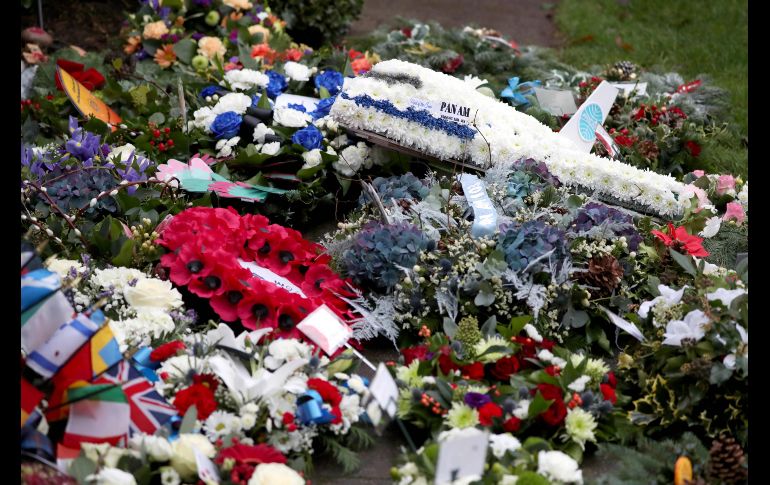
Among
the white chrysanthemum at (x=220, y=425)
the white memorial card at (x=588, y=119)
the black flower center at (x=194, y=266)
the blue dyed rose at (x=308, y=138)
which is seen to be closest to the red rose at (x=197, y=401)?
the white chrysanthemum at (x=220, y=425)

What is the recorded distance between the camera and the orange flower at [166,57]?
182 inches

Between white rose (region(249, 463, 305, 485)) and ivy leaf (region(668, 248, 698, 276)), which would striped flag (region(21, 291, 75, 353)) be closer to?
white rose (region(249, 463, 305, 485))

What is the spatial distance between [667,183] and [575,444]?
1.43 meters

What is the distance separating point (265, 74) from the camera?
4199mm

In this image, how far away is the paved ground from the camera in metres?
6.72

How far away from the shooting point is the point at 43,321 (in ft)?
6.40

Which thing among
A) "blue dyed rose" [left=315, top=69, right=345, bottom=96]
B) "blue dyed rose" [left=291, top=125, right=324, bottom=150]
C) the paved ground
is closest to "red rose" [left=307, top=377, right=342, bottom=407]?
"blue dyed rose" [left=291, top=125, right=324, bottom=150]

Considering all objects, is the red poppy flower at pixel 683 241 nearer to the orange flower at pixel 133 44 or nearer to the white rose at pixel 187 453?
the white rose at pixel 187 453

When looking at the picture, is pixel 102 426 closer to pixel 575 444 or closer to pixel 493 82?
pixel 575 444

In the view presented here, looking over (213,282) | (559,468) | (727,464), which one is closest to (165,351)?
(213,282)

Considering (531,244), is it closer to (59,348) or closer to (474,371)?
(474,371)

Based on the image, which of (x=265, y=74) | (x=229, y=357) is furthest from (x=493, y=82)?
(x=229, y=357)

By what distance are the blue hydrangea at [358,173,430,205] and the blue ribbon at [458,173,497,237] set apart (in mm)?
161

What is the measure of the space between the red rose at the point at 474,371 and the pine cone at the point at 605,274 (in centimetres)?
57
